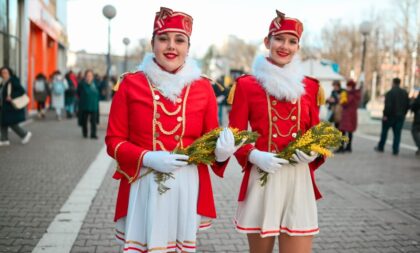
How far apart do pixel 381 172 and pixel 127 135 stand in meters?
7.19

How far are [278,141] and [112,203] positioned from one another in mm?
3602

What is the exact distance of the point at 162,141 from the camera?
2.74 metres

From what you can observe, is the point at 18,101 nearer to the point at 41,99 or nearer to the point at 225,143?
the point at 41,99

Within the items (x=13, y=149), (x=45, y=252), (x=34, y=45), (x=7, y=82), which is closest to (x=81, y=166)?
(x=13, y=149)

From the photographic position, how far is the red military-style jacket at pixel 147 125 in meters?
2.74

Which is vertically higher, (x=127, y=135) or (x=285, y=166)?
(x=127, y=135)

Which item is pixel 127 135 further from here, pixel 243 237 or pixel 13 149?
pixel 13 149

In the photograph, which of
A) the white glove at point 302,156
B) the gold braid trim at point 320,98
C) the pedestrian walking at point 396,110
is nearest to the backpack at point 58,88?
the pedestrian walking at point 396,110

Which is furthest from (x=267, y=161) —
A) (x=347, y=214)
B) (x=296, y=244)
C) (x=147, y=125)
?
(x=347, y=214)

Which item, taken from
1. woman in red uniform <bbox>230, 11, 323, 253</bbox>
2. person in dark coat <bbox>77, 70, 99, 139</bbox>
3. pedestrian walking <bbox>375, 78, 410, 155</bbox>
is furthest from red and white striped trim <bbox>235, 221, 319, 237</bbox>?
person in dark coat <bbox>77, 70, 99, 139</bbox>

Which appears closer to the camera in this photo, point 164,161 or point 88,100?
point 164,161

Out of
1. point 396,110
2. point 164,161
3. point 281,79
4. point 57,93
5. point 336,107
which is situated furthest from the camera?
point 57,93

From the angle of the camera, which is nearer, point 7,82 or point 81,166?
point 81,166

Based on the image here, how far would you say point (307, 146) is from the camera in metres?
2.89
